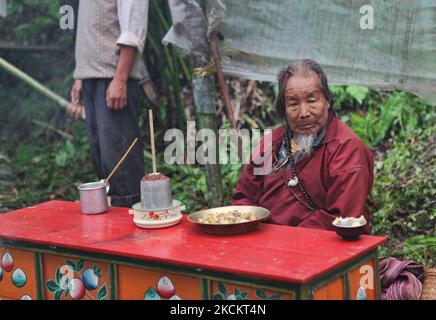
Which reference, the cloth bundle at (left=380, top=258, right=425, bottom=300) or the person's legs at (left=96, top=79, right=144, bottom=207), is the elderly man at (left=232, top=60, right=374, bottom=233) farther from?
the person's legs at (left=96, top=79, right=144, bottom=207)

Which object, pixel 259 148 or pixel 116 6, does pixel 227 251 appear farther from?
pixel 116 6

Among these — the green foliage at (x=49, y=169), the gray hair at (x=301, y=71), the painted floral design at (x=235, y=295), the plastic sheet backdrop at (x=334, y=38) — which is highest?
the plastic sheet backdrop at (x=334, y=38)

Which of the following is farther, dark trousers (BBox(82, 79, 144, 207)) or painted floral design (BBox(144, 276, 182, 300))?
dark trousers (BBox(82, 79, 144, 207))

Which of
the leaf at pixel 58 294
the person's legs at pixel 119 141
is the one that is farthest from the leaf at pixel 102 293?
the person's legs at pixel 119 141

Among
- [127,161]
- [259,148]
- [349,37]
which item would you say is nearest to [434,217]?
[349,37]

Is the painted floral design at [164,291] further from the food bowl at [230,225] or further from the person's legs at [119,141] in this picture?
the person's legs at [119,141]

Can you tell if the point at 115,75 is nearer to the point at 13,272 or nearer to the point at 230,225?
the point at 13,272

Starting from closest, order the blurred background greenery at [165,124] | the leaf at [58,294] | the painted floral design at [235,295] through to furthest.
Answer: the painted floral design at [235,295] < the leaf at [58,294] < the blurred background greenery at [165,124]

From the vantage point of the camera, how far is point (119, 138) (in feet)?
15.2

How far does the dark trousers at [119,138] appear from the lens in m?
4.61

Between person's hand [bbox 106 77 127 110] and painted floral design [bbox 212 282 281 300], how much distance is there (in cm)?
219

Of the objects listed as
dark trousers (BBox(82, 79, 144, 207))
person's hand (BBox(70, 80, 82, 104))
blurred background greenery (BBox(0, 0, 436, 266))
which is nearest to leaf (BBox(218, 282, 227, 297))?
dark trousers (BBox(82, 79, 144, 207))

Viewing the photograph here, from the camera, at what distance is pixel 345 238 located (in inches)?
113

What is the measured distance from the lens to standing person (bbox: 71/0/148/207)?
178 inches
